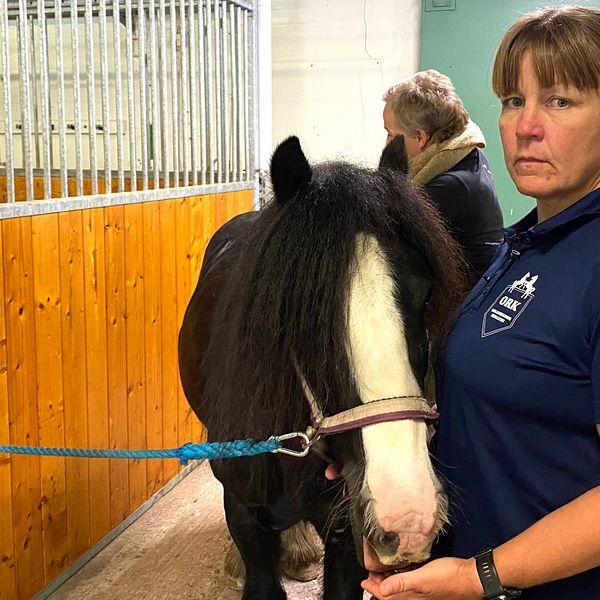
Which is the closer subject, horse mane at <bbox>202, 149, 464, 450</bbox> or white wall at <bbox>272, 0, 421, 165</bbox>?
horse mane at <bbox>202, 149, 464, 450</bbox>

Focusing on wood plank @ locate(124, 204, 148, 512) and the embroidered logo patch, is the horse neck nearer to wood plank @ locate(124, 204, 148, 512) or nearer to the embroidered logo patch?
the embroidered logo patch

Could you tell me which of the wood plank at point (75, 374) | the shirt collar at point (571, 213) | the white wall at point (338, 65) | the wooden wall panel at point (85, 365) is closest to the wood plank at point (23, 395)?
the wooden wall panel at point (85, 365)

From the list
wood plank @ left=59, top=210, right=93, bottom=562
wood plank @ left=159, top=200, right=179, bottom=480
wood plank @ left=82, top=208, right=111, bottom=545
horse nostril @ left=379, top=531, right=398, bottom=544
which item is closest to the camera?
horse nostril @ left=379, top=531, right=398, bottom=544

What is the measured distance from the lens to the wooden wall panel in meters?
1.81

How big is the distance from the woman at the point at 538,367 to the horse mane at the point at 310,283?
169mm

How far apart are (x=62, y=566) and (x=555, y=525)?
1831mm

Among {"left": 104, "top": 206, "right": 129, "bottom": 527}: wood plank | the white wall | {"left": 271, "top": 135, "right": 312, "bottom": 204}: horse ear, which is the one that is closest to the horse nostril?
{"left": 271, "top": 135, "right": 312, "bottom": 204}: horse ear

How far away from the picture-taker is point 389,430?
0.88 meters

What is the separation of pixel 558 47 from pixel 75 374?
1720mm

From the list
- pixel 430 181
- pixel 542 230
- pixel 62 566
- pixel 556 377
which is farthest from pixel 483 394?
pixel 62 566

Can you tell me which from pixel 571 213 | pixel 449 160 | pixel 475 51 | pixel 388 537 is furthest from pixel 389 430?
pixel 475 51

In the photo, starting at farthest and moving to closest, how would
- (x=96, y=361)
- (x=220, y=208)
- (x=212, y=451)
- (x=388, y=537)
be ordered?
(x=220, y=208), (x=96, y=361), (x=212, y=451), (x=388, y=537)

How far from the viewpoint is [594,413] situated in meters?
0.72

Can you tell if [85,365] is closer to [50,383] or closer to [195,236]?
[50,383]
